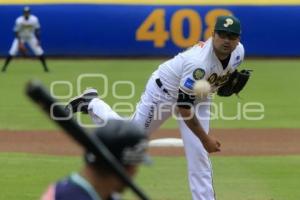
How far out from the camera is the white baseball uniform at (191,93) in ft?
24.4

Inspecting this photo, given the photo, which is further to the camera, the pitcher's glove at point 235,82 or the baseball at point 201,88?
the pitcher's glove at point 235,82

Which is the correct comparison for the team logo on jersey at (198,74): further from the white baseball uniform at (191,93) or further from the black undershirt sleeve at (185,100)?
the black undershirt sleeve at (185,100)

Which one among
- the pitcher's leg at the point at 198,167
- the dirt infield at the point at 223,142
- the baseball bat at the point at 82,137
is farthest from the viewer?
the dirt infield at the point at 223,142

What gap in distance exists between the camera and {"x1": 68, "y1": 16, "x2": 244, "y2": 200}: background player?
733 centimetres

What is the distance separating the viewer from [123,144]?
340 cm

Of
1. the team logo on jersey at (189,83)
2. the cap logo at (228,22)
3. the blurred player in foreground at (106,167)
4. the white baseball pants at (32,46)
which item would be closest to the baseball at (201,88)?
the team logo on jersey at (189,83)

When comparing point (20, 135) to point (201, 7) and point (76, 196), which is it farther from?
point (201, 7)

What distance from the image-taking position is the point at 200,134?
23.9 ft

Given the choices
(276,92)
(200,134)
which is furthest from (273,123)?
(200,134)

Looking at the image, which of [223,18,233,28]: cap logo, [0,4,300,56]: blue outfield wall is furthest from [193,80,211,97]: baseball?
[0,4,300,56]: blue outfield wall

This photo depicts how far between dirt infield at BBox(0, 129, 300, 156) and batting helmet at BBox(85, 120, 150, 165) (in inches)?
312

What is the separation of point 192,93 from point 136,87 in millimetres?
12372

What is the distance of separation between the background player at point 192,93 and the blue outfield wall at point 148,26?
2018 cm

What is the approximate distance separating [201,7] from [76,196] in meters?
25.5
